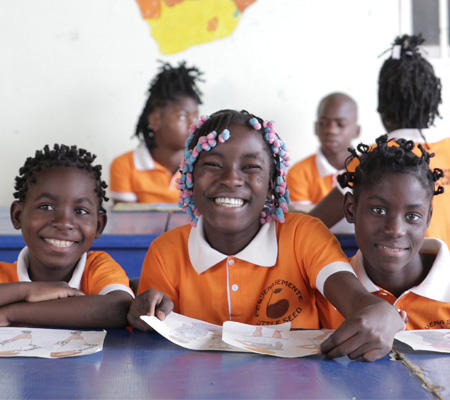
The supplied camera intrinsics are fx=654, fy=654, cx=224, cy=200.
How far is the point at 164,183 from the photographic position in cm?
364

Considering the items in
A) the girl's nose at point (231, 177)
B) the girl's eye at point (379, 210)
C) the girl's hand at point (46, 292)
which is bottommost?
the girl's hand at point (46, 292)

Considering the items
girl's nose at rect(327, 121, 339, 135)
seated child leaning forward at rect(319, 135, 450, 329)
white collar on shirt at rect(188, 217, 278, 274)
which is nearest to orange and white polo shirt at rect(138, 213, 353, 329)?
white collar on shirt at rect(188, 217, 278, 274)

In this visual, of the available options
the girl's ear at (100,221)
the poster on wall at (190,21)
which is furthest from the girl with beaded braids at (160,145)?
the girl's ear at (100,221)

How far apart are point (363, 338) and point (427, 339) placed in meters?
0.18

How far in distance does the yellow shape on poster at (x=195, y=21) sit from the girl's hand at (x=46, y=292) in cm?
307

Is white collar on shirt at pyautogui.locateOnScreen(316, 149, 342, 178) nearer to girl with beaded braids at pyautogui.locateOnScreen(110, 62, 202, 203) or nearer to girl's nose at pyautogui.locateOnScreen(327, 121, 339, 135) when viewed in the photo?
girl's nose at pyautogui.locateOnScreen(327, 121, 339, 135)

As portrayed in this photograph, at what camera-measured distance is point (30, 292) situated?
1486 mm

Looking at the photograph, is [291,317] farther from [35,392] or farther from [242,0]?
[242,0]

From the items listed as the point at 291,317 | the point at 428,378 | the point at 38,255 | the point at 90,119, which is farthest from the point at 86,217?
the point at 90,119

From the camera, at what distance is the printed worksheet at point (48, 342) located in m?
1.18

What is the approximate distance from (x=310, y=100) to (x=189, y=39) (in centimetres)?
91

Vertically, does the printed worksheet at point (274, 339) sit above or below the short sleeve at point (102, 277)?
below

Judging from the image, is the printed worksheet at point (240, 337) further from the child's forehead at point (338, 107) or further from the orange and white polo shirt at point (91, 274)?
the child's forehead at point (338, 107)

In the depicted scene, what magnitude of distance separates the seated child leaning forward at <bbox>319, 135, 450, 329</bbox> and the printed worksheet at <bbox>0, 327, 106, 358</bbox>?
643 millimetres
